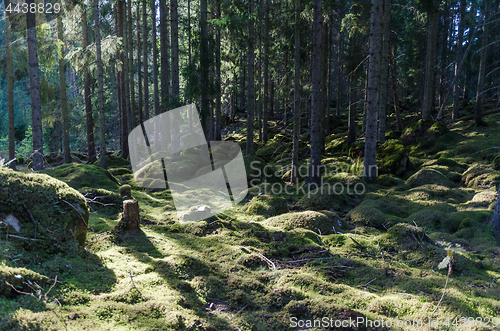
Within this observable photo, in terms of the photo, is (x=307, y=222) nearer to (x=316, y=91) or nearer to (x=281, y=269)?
(x=281, y=269)

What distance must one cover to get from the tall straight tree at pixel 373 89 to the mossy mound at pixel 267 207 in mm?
4250

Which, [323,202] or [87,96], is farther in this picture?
[87,96]

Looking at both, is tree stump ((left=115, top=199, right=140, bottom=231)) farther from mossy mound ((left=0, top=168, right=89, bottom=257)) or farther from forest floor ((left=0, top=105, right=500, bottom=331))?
mossy mound ((left=0, top=168, right=89, bottom=257))

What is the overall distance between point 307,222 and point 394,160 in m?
6.58

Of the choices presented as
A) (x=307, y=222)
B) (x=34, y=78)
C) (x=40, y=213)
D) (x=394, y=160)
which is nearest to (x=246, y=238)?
(x=307, y=222)

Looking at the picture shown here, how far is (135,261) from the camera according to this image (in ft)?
13.4

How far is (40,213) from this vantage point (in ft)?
11.3

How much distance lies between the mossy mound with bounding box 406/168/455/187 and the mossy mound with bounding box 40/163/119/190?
9105mm

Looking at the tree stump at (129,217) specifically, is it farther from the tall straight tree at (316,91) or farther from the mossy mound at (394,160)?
the mossy mound at (394,160)

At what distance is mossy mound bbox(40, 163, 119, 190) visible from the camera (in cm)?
864

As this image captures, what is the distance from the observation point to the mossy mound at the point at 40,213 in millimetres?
3213

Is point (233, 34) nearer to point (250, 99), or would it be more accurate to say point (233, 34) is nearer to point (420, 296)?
point (250, 99)

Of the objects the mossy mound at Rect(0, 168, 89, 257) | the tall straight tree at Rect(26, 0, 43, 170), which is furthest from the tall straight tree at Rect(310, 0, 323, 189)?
the tall straight tree at Rect(26, 0, 43, 170)

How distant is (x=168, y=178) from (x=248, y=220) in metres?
5.25
